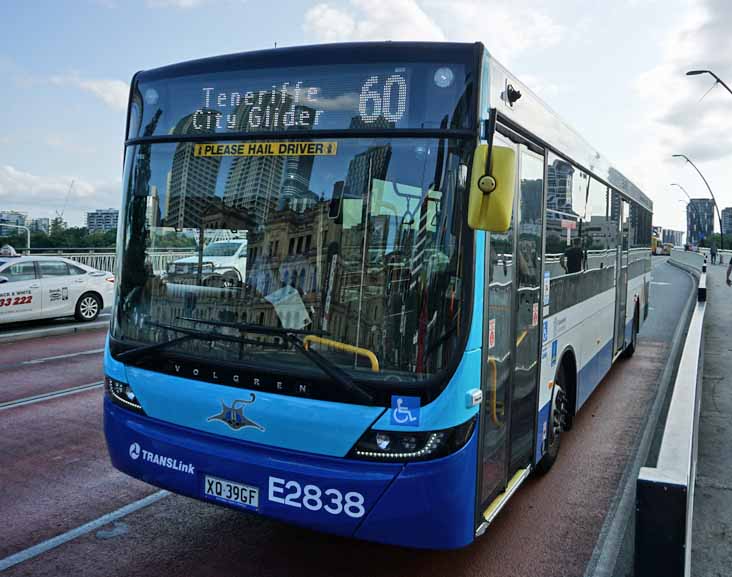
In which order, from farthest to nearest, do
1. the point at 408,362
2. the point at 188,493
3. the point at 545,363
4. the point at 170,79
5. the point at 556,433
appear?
the point at 556,433 < the point at 545,363 < the point at 170,79 < the point at 188,493 < the point at 408,362

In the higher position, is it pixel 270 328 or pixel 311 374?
pixel 270 328

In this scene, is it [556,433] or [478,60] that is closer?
[478,60]

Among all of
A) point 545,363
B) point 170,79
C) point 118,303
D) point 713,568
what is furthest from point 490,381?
point 170,79

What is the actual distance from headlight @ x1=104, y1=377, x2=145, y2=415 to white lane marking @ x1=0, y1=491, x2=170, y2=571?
103 cm

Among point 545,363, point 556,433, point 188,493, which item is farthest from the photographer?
point 556,433

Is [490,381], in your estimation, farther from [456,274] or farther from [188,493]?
[188,493]

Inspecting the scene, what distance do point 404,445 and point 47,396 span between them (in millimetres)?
6445

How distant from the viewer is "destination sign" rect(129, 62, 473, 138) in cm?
352

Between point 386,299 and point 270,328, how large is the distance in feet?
2.16

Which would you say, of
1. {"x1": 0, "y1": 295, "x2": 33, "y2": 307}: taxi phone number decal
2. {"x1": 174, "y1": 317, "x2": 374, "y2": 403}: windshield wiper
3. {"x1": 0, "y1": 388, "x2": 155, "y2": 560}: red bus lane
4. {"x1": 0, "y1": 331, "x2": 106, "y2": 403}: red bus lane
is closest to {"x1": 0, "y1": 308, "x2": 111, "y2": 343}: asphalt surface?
{"x1": 0, "y1": 331, "x2": 106, "y2": 403}: red bus lane

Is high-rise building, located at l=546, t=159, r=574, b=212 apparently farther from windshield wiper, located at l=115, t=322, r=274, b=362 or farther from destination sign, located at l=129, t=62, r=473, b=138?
windshield wiper, located at l=115, t=322, r=274, b=362

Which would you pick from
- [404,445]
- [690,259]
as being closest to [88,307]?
[404,445]

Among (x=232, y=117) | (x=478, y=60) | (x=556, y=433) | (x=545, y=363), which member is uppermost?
(x=478, y=60)

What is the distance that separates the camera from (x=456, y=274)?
11.3 ft
